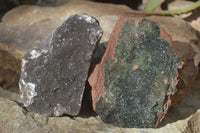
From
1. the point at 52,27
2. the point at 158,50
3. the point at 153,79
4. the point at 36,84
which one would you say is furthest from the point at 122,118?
the point at 52,27

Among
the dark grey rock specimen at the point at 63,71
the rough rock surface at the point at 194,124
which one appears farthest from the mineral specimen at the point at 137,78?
the rough rock surface at the point at 194,124

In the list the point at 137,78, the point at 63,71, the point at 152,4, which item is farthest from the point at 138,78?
the point at 152,4

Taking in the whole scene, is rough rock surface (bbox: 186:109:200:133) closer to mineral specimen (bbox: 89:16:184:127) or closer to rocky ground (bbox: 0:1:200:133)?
rocky ground (bbox: 0:1:200:133)

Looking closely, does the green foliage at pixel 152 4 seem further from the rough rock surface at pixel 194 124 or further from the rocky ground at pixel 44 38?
the rough rock surface at pixel 194 124

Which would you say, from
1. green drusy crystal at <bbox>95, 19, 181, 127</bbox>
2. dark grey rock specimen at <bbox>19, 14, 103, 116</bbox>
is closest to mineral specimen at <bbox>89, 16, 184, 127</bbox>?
green drusy crystal at <bbox>95, 19, 181, 127</bbox>

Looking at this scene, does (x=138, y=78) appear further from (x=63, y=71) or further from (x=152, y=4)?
(x=152, y=4)

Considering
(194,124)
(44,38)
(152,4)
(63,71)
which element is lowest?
(194,124)

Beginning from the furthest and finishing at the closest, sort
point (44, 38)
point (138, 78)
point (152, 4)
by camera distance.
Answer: point (152, 4) → point (44, 38) → point (138, 78)
